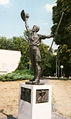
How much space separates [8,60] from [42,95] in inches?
609

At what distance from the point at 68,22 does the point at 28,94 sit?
647 inches

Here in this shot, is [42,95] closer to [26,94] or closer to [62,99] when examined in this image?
[26,94]

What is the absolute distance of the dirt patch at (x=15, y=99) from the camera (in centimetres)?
920

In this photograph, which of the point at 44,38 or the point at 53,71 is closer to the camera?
the point at 44,38

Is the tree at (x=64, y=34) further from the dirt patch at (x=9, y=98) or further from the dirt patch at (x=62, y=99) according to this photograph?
the dirt patch at (x=9, y=98)

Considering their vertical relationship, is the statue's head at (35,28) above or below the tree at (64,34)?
below

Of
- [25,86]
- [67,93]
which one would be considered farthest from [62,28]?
[25,86]

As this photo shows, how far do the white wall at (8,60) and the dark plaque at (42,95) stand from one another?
14.4m

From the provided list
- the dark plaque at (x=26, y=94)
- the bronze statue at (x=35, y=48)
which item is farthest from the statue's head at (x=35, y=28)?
the dark plaque at (x=26, y=94)

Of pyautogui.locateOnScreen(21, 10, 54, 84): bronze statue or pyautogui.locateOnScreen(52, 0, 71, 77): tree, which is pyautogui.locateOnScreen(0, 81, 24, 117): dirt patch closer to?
pyautogui.locateOnScreen(21, 10, 54, 84): bronze statue

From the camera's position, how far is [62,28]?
842 inches

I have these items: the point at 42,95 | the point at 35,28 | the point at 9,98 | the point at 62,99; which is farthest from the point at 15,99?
the point at 35,28

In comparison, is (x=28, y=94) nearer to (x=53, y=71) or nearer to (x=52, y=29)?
(x=52, y=29)

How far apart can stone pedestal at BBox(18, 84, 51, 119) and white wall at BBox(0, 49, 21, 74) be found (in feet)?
46.3
